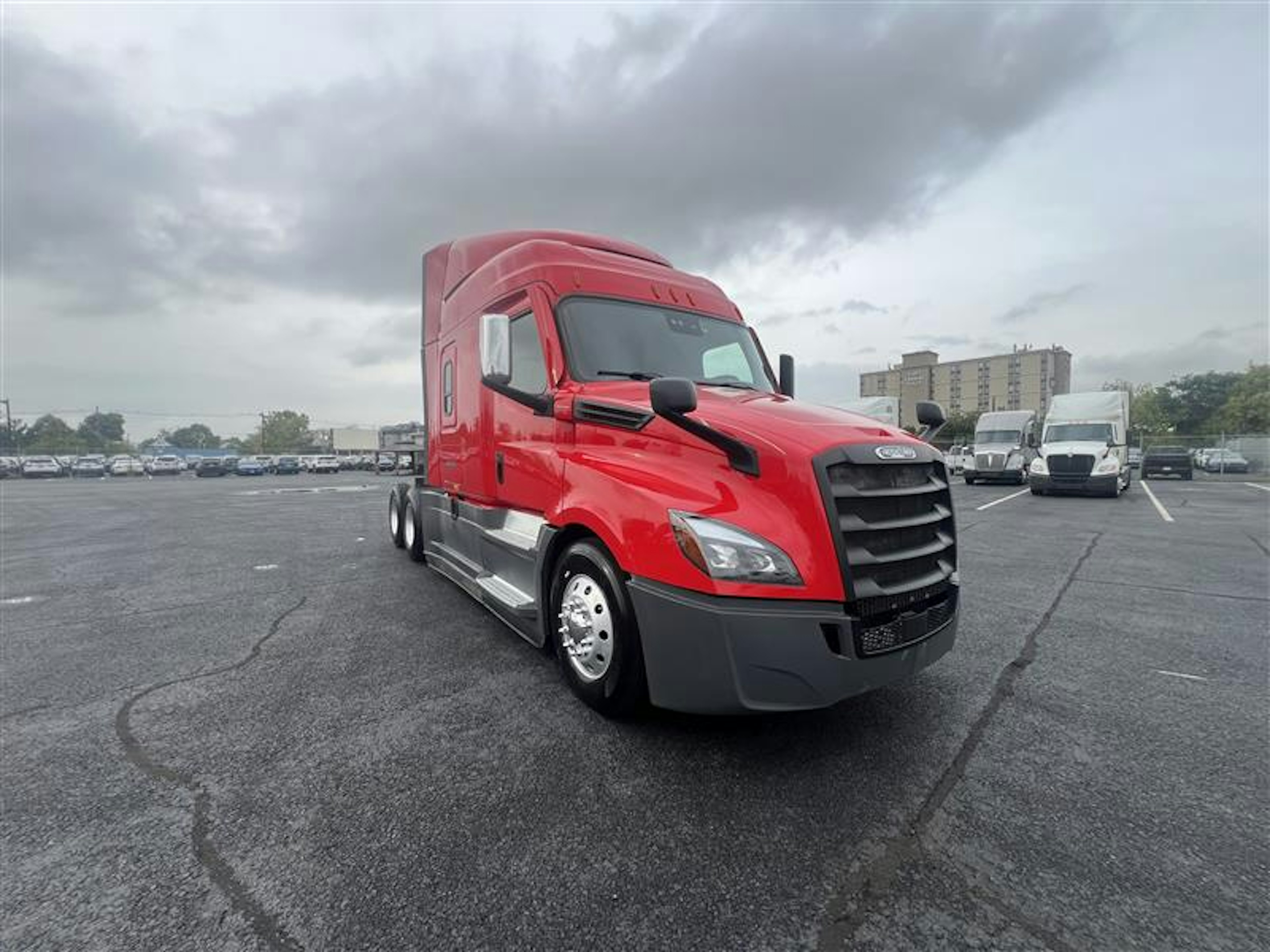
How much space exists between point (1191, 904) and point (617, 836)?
194 cm

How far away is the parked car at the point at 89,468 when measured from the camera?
Result: 49.3 m

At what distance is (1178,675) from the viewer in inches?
153

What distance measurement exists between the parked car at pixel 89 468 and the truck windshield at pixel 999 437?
62.2 m

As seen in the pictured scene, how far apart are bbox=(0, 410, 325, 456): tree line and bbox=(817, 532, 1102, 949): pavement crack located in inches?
3839

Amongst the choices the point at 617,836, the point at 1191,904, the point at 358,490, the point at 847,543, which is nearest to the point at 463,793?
the point at 617,836

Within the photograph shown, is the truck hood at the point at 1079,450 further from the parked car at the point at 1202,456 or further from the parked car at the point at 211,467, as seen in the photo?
the parked car at the point at 211,467

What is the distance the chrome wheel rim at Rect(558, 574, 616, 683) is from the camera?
122 inches

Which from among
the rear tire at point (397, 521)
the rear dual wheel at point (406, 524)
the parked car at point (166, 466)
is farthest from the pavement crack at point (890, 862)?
the parked car at point (166, 466)

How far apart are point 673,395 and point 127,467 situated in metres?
66.9

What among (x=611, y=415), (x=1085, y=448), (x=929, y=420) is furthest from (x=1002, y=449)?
(x=611, y=415)

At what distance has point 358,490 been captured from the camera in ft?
75.7

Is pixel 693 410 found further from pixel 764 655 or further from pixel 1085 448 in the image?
pixel 1085 448

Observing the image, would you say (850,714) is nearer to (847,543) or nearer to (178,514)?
(847,543)

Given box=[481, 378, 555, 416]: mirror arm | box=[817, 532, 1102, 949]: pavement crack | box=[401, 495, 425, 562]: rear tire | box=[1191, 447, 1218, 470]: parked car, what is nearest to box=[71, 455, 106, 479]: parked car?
box=[401, 495, 425, 562]: rear tire
